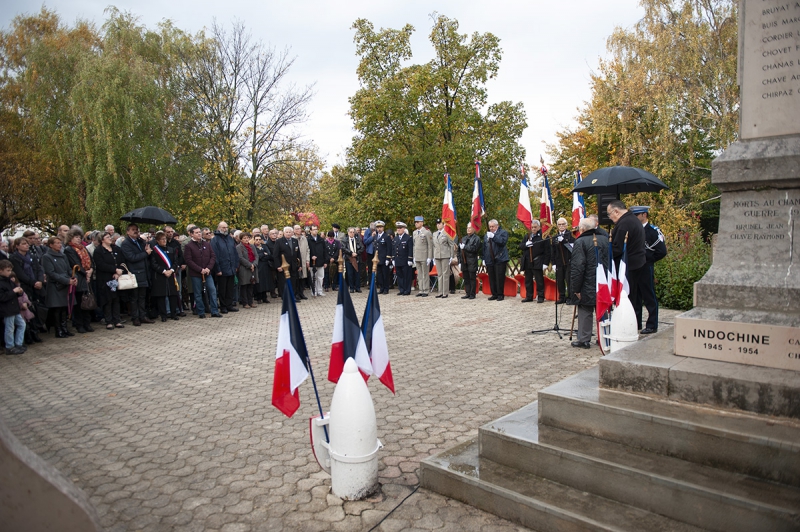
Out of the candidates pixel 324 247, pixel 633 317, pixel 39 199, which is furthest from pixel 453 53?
pixel 39 199

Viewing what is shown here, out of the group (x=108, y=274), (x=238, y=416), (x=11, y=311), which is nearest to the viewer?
(x=238, y=416)

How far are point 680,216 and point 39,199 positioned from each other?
29.4 metres

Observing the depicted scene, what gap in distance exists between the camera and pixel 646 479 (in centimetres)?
318

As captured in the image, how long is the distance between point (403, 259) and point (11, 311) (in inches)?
402

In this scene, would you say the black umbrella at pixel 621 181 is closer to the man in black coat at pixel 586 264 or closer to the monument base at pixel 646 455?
the man in black coat at pixel 586 264

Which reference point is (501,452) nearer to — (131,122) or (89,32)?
(131,122)

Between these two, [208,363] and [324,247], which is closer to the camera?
[208,363]

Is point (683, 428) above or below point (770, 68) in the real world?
below

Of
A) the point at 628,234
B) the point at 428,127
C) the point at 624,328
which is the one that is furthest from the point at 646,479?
the point at 428,127

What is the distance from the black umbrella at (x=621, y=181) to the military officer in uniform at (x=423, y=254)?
709 cm

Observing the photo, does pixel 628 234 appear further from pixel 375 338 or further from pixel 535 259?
pixel 535 259

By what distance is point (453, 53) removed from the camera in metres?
22.2

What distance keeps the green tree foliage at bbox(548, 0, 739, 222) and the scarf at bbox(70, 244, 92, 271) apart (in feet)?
72.5

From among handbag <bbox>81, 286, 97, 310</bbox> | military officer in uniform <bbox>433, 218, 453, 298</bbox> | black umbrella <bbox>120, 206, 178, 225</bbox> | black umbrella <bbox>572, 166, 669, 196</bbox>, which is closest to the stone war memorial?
black umbrella <bbox>572, 166, 669, 196</bbox>
